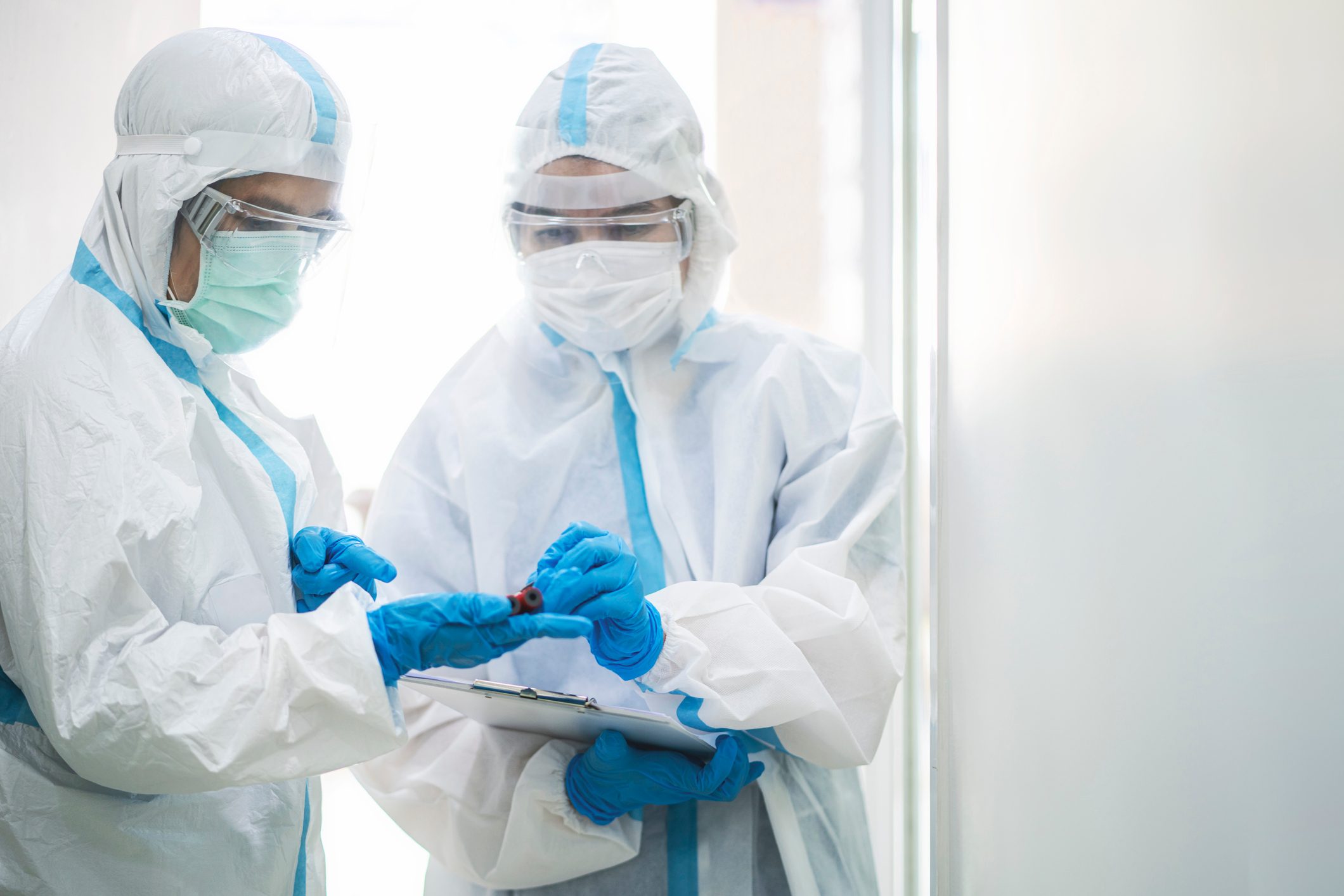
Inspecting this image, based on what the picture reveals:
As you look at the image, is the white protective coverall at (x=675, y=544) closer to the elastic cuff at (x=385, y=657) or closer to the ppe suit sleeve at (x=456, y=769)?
the ppe suit sleeve at (x=456, y=769)

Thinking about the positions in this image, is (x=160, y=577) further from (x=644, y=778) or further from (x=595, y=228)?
(x=595, y=228)

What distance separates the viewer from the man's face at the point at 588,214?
1.34 m

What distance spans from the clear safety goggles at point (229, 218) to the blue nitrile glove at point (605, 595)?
1.53 feet

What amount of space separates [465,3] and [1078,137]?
1.04 meters

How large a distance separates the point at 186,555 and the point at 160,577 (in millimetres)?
31

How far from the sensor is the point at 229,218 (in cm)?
107

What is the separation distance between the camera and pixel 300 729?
2.89ft

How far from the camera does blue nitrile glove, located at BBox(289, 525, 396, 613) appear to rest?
114cm

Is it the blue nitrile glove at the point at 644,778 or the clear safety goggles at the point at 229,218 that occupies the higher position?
the clear safety goggles at the point at 229,218

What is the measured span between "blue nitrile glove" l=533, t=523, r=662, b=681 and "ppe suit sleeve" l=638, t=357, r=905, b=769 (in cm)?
4

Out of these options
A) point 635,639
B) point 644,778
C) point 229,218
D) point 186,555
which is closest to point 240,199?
point 229,218

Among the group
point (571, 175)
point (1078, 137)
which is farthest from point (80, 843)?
point (1078, 137)

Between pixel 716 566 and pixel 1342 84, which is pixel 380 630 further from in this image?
pixel 1342 84

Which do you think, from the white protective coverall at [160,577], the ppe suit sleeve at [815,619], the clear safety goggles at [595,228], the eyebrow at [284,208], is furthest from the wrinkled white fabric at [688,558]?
the eyebrow at [284,208]
